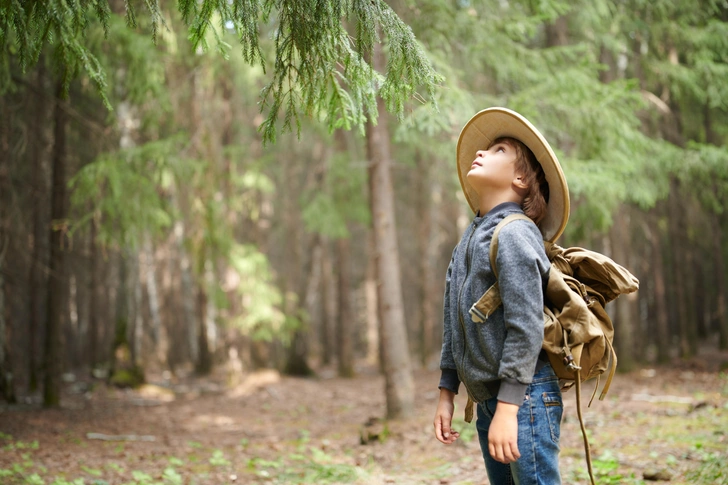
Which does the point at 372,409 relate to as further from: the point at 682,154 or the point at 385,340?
the point at 682,154

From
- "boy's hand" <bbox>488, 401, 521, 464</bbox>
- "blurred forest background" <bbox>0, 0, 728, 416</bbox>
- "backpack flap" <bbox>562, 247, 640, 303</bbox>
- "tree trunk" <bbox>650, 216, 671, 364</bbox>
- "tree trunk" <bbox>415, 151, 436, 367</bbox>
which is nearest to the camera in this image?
Answer: "boy's hand" <bbox>488, 401, 521, 464</bbox>

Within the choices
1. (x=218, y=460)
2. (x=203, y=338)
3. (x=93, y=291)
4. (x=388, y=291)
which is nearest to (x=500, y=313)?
(x=218, y=460)

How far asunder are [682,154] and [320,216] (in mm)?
8574

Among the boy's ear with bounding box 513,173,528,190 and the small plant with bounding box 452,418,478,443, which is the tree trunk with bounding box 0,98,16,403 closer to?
the small plant with bounding box 452,418,478,443

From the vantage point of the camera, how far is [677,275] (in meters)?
16.6

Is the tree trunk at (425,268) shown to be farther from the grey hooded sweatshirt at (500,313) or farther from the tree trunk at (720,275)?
the grey hooded sweatshirt at (500,313)

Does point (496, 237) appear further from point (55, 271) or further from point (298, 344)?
point (298, 344)

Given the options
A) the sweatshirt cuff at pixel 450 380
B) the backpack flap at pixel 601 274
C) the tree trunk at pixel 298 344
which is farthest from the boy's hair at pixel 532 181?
the tree trunk at pixel 298 344

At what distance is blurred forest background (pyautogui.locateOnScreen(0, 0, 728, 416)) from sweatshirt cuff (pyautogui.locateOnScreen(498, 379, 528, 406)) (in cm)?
180

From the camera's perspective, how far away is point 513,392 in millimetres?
2162

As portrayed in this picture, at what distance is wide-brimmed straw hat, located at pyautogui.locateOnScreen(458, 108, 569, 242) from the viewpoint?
98.9 inches

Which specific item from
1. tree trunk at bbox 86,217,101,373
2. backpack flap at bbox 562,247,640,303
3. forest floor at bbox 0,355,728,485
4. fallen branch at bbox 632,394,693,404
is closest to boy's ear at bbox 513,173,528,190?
backpack flap at bbox 562,247,640,303

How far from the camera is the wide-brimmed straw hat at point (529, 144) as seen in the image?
2512 millimetres

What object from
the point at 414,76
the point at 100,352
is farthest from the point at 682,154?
the point at 100,352
